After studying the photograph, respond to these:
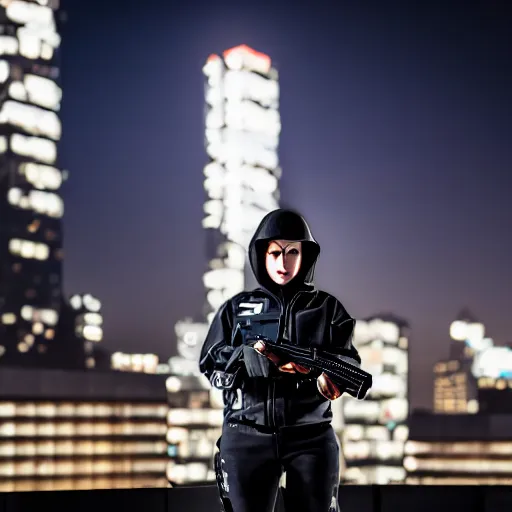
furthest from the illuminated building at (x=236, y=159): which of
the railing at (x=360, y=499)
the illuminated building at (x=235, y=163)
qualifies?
the railing at (x=360, y=499)

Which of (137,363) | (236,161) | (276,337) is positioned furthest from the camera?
(137,363)

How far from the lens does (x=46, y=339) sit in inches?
1982

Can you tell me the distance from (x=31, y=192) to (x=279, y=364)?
48.1 metres

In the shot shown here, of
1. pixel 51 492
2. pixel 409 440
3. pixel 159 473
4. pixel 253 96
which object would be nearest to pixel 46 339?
pixel 159 473

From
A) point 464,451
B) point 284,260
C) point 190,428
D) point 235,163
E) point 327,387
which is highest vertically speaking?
point 235,163

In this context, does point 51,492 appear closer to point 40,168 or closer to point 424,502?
point 424,502

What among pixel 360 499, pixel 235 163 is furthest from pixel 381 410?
pixel 360 499

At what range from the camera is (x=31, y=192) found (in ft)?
161

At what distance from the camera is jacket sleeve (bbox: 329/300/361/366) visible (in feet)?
9.15

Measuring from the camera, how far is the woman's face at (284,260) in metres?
2.83

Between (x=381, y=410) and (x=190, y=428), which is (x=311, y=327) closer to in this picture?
(x=190, y=428)

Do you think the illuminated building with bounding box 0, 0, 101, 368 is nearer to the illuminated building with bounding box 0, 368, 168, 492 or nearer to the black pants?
the illuminated building with bounding box 0, 368, 168, 492

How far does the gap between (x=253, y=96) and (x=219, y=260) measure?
9.23m

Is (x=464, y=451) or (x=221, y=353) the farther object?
(x=464, y=451)
